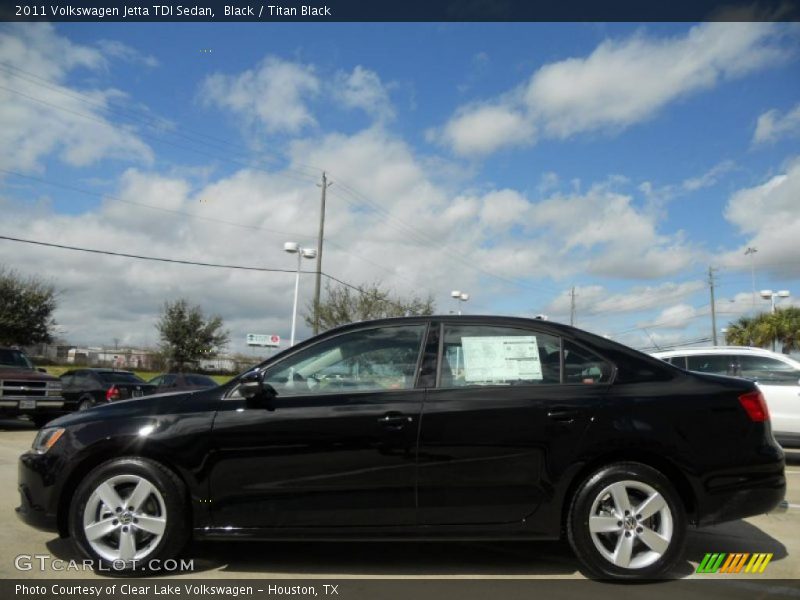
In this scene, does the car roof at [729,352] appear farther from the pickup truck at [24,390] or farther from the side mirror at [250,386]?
the pickup truck at [24,390]

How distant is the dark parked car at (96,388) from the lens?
1714 centimetres

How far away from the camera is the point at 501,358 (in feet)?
14.7

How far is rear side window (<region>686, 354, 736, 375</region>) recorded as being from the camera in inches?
401

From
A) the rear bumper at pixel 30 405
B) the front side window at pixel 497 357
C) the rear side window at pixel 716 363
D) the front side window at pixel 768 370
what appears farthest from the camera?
the rear bumper at pixel 30 405

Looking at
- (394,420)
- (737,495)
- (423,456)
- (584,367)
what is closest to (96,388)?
(394,420)

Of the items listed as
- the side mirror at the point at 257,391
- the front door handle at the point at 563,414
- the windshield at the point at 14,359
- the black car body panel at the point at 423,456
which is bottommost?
the black car body panel at the point at 423,456

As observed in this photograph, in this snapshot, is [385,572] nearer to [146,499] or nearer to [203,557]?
[203,557]

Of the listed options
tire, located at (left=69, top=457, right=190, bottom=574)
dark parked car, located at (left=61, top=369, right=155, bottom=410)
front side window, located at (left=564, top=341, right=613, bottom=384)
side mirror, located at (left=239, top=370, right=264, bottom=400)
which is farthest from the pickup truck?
front side window, located at (left=564, top=341, right=613, bottom=384)

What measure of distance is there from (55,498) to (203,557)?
3.38ft

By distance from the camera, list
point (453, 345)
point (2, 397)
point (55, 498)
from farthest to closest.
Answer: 1. point (2, 397)
2. point (453, 345)
3. point (55, 498)

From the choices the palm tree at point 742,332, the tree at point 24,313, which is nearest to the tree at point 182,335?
the tree at point 24,313

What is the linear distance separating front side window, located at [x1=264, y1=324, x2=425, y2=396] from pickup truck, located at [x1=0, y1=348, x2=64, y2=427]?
492 inches

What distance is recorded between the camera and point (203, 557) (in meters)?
4.63

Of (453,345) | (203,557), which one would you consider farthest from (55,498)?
(453,345)
